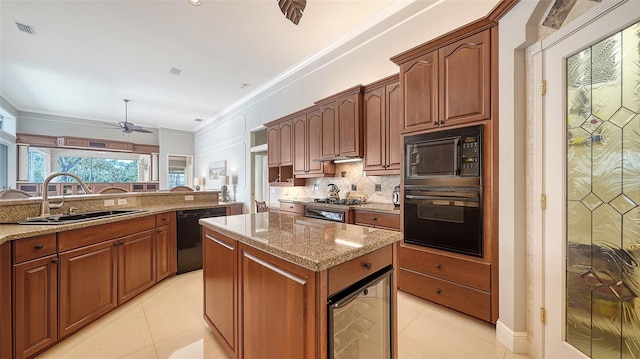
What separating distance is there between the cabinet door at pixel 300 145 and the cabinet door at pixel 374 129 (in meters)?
1.21

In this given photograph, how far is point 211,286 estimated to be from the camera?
1792 millimetres

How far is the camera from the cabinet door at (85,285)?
181 cm

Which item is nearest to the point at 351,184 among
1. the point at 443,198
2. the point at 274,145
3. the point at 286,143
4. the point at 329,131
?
the point at 329,131

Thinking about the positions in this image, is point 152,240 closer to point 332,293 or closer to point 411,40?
point 332,293

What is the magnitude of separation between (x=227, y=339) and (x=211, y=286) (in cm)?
38

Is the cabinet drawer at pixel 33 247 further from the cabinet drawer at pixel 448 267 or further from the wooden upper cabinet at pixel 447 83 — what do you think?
the wooden upper cabinet at pixel 447 83

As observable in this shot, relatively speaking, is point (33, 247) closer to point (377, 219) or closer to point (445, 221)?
point (377, 219)

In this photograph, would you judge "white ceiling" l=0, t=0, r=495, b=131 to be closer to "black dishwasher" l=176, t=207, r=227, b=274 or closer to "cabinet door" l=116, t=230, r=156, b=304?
"black dishwasher" l=176, t=207, r=227, b=274

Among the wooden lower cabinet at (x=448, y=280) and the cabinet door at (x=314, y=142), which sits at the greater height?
the cabinet door at (x=314, y=142)

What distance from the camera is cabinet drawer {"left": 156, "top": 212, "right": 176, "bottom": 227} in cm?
283

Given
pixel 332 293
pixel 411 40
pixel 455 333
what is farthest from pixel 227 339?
pixel 411 40

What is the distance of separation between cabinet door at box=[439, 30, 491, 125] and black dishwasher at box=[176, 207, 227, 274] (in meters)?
3.10

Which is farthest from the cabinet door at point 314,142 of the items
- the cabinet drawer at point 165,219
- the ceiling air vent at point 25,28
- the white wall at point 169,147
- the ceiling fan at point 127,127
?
the white wall at point 169,147

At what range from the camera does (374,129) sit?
3.02 meters
